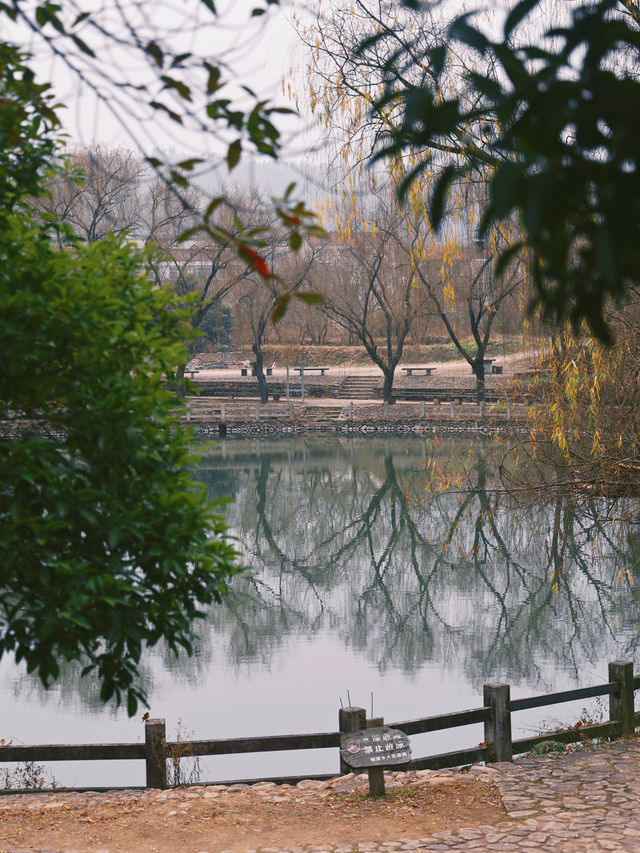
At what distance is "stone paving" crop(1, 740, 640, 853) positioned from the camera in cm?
571

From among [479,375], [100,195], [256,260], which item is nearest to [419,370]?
[479,375]

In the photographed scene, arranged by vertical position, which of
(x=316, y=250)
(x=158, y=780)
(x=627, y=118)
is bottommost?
(x=158, y=780)

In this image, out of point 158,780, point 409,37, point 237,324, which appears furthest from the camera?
point 237,324

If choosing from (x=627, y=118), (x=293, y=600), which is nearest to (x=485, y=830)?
(x=627, y=118)

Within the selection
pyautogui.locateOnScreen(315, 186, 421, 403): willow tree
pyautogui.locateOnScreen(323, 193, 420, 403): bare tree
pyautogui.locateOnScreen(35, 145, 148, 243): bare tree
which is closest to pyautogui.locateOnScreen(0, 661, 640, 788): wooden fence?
pyautogui.locateOnScreen(315, 186, 421, 403): willow tree

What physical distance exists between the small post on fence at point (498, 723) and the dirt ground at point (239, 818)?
0.48 meters

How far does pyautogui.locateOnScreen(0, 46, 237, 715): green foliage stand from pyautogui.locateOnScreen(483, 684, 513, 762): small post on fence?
14.7 ft

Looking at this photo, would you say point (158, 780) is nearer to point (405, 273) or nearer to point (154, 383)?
point (154, 383)

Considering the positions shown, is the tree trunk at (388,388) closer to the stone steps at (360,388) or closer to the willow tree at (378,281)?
the willow tree at (378,281)

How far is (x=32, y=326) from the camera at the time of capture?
3.25m

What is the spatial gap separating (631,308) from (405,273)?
35109mm

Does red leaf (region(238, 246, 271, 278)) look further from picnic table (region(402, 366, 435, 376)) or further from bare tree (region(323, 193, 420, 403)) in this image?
picnic table (region(402, 366, 435, 376))

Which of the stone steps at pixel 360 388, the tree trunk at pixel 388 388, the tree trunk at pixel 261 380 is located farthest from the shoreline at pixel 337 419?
the stone steps at pixel 360 388

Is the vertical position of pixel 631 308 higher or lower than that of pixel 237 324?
lower
